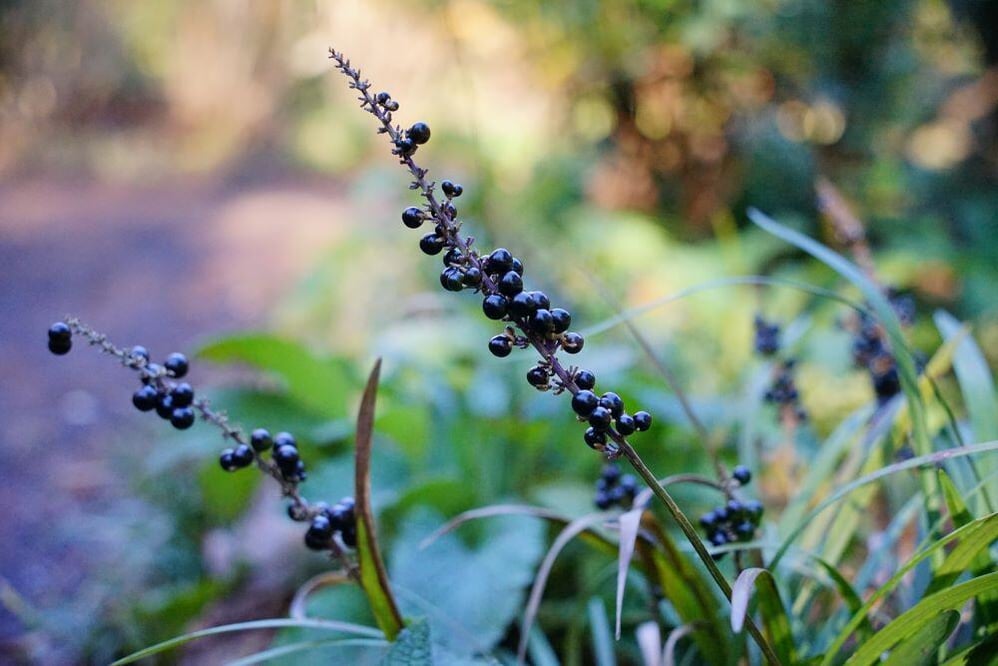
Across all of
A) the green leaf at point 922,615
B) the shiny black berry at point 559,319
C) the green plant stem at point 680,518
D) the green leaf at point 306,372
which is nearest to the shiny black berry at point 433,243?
the shiny black berry at point 559,319

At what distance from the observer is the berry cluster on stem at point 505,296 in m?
0.67

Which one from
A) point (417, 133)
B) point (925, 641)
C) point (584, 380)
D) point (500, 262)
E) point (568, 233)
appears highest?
point (568, 233)

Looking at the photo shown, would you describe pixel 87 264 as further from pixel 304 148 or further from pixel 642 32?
pixel 642 32

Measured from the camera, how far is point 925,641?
2.76 ft

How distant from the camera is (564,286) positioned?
3.60m

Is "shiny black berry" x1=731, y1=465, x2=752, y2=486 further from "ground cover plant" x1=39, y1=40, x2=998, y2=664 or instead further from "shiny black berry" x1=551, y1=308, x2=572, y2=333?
"shiny black berry" x1=551, y1=308, x2=572, y2=333

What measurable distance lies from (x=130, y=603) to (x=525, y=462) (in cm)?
97

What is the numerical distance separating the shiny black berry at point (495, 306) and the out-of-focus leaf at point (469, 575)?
2.42 feet

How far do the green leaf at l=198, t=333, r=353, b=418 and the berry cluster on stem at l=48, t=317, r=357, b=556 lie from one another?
1.13m

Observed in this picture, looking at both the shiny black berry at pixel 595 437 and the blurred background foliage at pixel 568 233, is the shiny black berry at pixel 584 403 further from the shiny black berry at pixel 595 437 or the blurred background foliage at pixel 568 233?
the blurred background foliage at pixel 568 233

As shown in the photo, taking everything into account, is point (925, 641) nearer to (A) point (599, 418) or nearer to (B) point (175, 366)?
(A) point (599, 418)

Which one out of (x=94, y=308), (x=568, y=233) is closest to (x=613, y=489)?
(x=568, y=233)

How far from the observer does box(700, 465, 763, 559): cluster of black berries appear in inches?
37.3

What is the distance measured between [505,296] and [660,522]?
2.47 ft
